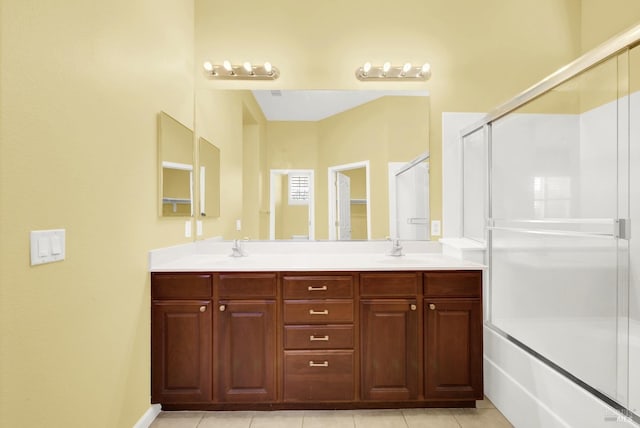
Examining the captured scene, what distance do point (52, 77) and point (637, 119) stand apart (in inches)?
101

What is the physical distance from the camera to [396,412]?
6.42ft

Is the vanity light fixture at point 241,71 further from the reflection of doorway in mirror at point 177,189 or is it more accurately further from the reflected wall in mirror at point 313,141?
the reflection of doorway in mirror at point 177,189

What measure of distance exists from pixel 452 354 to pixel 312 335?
0.83m

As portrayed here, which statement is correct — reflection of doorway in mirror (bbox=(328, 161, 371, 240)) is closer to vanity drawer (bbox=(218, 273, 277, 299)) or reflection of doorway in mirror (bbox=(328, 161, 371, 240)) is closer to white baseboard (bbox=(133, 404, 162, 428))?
vanity drawer (bbox=(218, 273, 277, 299))

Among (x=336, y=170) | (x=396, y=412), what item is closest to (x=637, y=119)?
(x=336, y=170)

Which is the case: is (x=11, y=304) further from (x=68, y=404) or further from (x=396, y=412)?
(x=396, y=412)

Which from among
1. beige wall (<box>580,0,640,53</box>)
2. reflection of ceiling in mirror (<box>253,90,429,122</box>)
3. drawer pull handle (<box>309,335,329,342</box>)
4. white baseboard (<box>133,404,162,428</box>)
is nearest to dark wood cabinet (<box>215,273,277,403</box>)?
drawer pull handle (<box>309,335,329,342</box>)

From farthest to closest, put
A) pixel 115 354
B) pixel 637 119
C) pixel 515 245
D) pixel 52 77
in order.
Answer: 1. pixel 515 245
2. pixel 637 119
3. pixel 115 354
4. pixel 52 77

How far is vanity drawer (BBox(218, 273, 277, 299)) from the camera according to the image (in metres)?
1.91

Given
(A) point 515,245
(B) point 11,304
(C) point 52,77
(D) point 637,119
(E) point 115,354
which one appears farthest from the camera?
(A) point 515,245

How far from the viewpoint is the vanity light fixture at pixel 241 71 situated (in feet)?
8.03

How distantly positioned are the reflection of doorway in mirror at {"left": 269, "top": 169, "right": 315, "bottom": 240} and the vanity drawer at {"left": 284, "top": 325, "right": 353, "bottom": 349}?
0.77 metres

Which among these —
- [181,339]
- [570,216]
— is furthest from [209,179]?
[570,216]

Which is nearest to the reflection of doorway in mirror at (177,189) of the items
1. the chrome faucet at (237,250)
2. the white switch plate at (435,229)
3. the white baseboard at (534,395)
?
the chrome faucet at (237,250)
